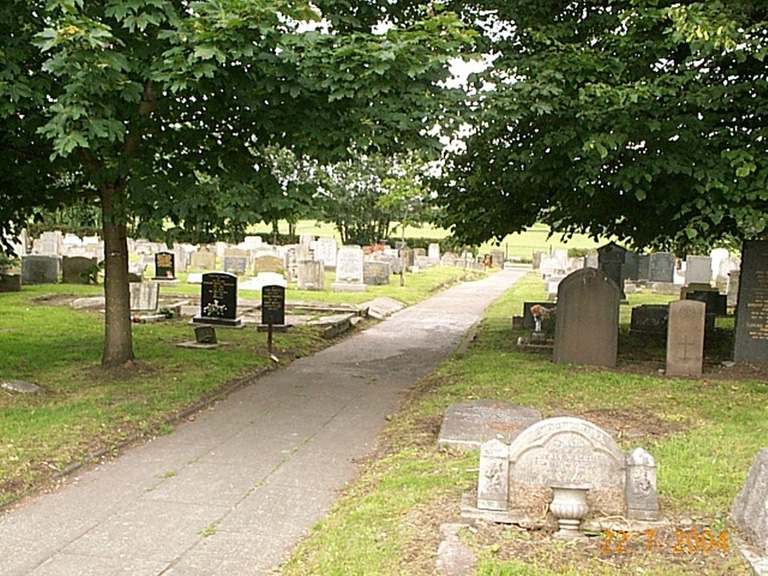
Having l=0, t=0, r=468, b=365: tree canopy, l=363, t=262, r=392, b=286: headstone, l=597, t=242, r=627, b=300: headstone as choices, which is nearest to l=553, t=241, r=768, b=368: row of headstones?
l=0, t=0, r=468, b=365: tree canopy

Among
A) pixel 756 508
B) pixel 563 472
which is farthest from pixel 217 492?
pixel 756 508

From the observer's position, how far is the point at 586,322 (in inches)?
458

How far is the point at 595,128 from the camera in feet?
33.7

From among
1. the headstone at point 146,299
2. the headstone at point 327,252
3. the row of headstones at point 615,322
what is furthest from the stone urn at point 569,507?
the headstone at point 327,252

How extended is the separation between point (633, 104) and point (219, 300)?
967 centimetres

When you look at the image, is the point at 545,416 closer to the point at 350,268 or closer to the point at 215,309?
the point at 215,309

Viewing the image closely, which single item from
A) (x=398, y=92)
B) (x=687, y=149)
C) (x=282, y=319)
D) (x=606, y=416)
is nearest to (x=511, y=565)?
(x=606, y=416)

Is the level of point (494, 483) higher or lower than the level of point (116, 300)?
lower

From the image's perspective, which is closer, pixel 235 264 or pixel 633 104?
pixel 633 104

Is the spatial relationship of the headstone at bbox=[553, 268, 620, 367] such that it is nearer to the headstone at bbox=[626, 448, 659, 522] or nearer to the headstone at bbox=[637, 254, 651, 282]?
the headstone at bbox=[626, 448, 659, 522]

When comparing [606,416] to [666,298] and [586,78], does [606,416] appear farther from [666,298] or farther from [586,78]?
[666,298]

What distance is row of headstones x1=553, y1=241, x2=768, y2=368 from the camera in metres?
11.2

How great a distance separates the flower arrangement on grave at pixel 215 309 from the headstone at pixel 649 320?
871 cm

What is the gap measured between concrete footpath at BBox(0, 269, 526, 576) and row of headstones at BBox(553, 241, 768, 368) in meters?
2.94
